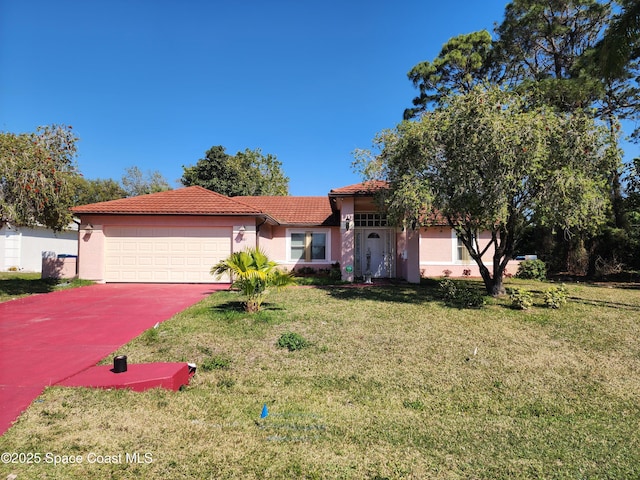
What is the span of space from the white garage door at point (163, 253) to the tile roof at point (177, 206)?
782 mm

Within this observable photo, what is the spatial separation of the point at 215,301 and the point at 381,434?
25.5ft

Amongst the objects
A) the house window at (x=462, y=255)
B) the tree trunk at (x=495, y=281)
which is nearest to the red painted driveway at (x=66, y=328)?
the tree trunk at (x=495, y=281)

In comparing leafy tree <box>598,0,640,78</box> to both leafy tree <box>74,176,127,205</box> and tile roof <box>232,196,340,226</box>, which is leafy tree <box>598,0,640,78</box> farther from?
leafy tree <box>74,176,127,205</box>

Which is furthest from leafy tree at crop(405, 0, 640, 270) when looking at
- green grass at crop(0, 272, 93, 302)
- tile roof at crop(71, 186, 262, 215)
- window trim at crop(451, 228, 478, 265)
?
green grass at crop(0, 272, 93, 302)

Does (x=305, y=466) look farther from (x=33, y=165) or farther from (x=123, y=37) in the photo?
(x=123, y=37)

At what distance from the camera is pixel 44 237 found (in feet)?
80.1

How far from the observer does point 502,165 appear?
9.17 m

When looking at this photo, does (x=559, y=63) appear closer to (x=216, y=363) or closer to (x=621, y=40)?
(x=621, y=40)

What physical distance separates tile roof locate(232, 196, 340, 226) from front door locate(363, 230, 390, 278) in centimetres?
174

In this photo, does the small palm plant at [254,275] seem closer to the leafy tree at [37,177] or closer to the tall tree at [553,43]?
the leafy tree at [37,177]

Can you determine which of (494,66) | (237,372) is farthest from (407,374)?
(494,66)

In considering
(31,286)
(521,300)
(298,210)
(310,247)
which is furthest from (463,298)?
(31,286)

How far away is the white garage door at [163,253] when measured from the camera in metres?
14.7

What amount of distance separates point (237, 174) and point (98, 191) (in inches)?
628
